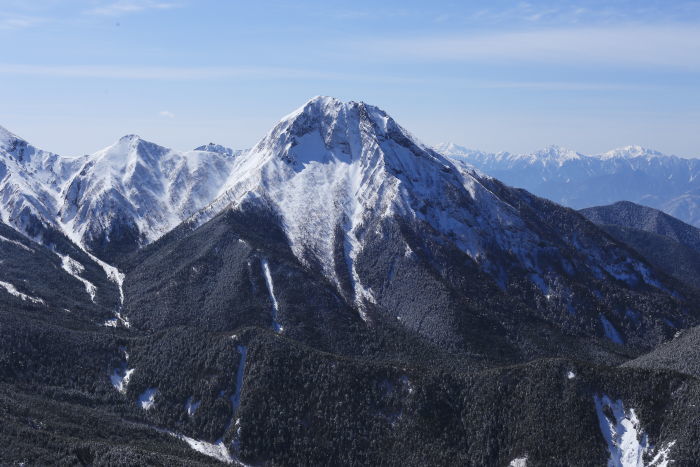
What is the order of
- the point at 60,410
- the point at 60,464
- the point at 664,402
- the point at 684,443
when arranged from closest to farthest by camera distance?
1. the point at 60,464
2. the point at 684,443
3. the point at 664,402
4. the point at 60,410

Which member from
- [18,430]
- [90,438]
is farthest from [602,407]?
[18,430]

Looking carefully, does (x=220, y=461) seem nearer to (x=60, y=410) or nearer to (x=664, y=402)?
(x=60, y=410)

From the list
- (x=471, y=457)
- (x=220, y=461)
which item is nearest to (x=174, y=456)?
(x=220, y=461)

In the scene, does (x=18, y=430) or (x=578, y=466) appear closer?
(x=18, y=430)

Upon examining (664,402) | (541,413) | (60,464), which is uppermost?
(664,402)

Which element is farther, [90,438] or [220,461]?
[220,461]

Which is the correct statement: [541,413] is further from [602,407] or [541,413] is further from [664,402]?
[664,402]

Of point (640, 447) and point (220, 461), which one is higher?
point (640, 447)

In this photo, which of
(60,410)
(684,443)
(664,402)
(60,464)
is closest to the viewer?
(60,464)

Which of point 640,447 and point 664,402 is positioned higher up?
point 664,402
